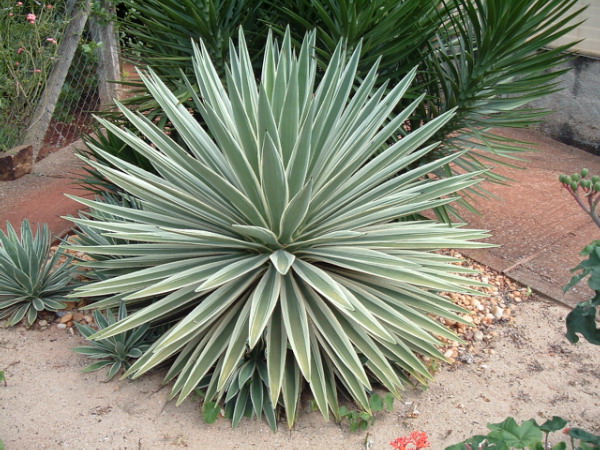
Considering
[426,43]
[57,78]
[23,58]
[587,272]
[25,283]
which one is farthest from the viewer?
[57,78]

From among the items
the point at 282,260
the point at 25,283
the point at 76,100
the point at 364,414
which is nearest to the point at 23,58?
the point at 76,100

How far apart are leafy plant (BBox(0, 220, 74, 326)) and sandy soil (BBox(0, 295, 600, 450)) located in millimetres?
104

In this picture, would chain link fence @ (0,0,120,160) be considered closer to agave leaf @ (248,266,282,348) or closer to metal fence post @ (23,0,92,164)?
metal fence post @ (23,0,92,164)

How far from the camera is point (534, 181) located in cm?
503

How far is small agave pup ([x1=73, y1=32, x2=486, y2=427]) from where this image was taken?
2.57 meters

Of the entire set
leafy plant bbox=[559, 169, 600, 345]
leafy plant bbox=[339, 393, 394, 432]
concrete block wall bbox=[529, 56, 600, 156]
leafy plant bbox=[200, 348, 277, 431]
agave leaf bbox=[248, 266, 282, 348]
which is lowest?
leafy plant bbox=[200, 348, 277, 431]

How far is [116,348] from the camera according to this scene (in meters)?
2.92

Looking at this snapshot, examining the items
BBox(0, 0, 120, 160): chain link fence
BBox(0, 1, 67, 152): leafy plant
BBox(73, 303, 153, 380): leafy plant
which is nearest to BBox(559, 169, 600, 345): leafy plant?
BBox(73, 303, 153, 380): leafy plant

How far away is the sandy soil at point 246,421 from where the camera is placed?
8.69 feet

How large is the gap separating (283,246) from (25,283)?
142cm

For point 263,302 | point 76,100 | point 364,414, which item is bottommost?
point 76,100

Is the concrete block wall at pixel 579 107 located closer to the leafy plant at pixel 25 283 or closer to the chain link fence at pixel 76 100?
the chain link fence at pixel 76 100

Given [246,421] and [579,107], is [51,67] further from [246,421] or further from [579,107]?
[579,107]

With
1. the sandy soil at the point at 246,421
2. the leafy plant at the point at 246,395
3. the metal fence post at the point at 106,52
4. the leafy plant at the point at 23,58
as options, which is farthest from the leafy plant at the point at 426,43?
the metal fence post at the point at 106,52
